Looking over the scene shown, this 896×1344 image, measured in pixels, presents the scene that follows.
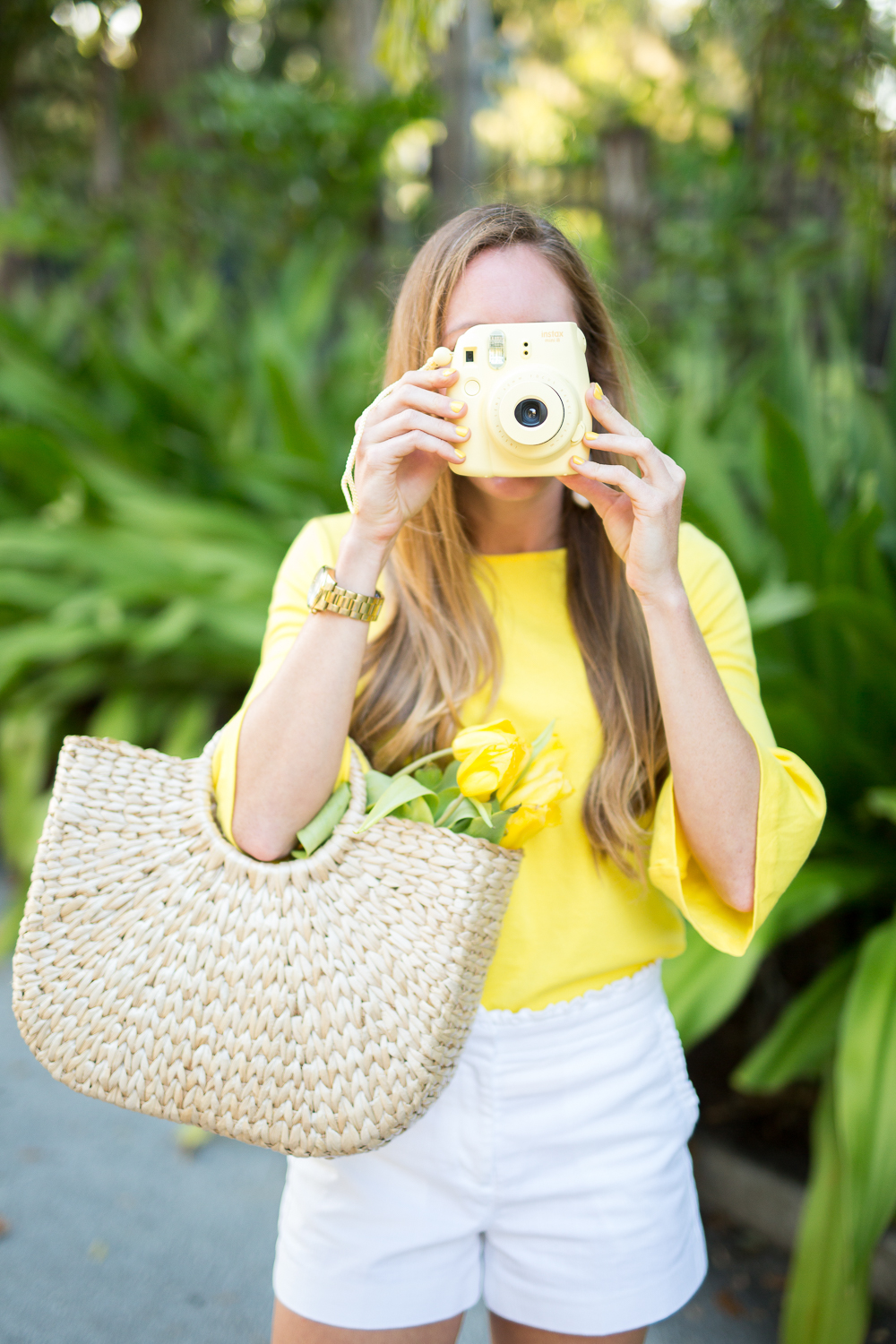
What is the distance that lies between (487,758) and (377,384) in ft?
1.87

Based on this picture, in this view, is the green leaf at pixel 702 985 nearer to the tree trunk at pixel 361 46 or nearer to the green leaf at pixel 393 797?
the green leaf at pixel 393 797

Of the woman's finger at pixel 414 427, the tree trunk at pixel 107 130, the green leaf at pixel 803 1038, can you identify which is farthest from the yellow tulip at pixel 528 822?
the tree trunk at pixel 107 130

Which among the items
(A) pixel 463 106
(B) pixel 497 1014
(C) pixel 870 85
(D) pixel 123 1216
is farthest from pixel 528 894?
(A) pixel 463 106

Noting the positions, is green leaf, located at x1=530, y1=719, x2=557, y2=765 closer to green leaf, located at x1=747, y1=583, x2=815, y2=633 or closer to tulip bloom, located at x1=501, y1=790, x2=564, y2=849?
tulip bloom, located at x1=501, y1=790, x2=564, y2=849

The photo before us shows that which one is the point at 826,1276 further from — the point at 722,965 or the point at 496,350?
the point at 496,350

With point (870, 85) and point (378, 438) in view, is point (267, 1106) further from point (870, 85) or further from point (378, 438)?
point (870, 85)

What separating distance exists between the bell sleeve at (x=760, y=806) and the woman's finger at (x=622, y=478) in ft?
0.55

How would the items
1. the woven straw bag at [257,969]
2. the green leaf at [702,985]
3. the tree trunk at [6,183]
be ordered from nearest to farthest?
1. the woven straw bag at [257,969]
2. the green leaf at [702,985]
3. the tree trunk at [6,183]

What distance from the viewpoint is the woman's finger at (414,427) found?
0.83 metres

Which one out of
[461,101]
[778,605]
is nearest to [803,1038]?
[778,605]

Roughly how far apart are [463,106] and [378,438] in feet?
10.5

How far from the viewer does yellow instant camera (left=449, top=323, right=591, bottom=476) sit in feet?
2.65

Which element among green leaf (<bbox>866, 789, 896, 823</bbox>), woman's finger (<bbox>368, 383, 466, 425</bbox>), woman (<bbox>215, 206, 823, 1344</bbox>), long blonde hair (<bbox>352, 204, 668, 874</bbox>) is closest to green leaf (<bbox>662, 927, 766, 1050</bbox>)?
green leaf (<bbox>866, 789, 896, 823</bbox>)

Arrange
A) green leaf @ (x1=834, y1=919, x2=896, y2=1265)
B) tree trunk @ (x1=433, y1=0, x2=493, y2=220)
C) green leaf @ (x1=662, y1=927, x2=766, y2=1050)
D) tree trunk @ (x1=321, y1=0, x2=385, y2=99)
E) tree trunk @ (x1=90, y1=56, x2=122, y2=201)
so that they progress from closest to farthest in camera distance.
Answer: green leaf @ (x1=834, y1=919, x2=896, y2=1265)
green leaf @ (x1=662, y1=927, x2=766, y2=1050)
tree trunk @ (x1=433, y1=0, x2=493, y2=220)
tree trunk @ (x1=321, y1=0, x2=385, y2=99)
tree trunk @ (x1=90, y1=56, x2=122, y2=201)
